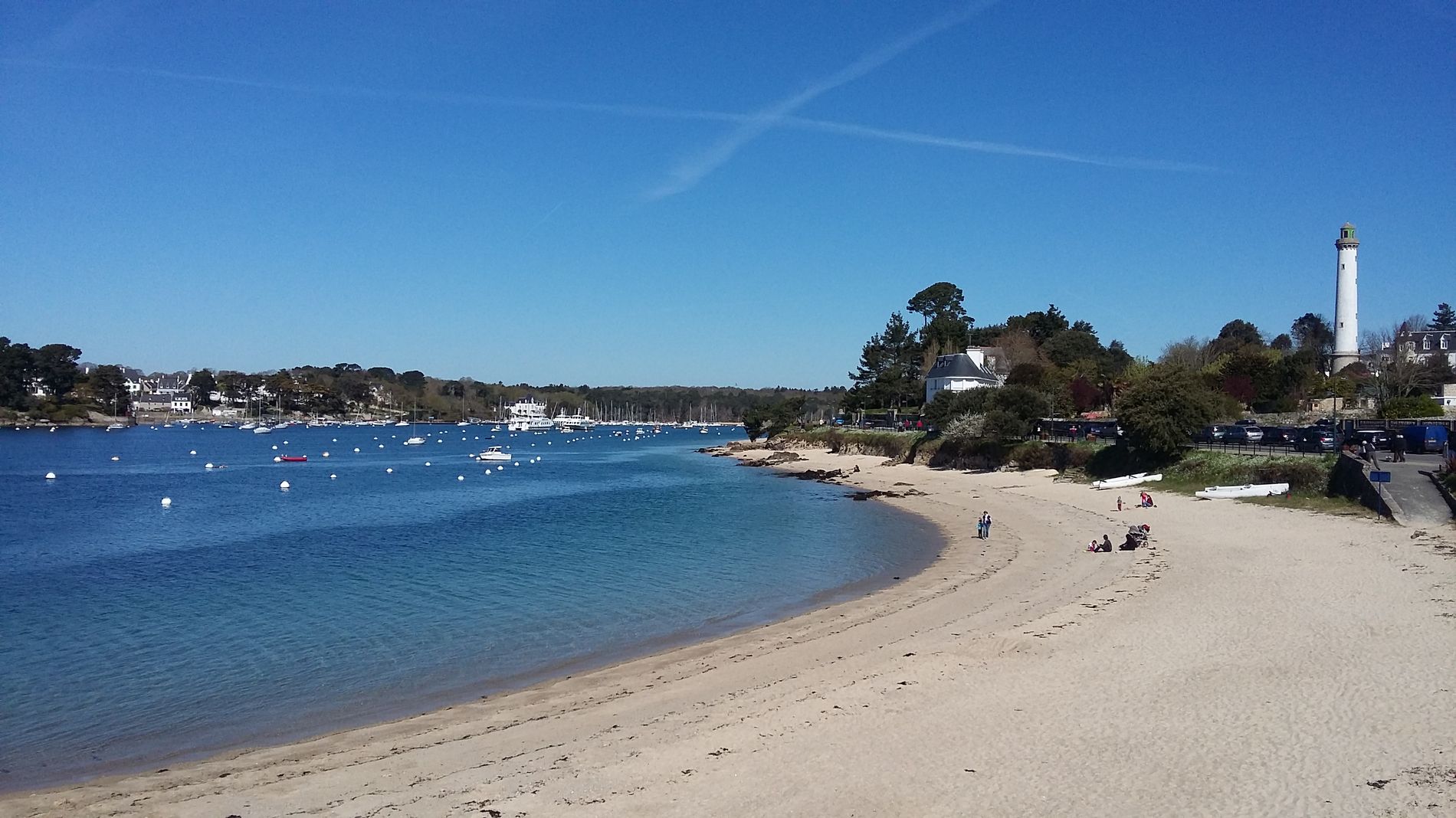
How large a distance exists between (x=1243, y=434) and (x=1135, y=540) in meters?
20.5

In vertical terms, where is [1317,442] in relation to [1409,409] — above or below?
below

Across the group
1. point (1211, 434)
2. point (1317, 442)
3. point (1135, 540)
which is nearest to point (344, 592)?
point (1135, 540)

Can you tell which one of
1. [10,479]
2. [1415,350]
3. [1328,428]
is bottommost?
[10,479]

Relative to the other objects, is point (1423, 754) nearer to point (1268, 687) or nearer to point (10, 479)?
point (1268, 687)

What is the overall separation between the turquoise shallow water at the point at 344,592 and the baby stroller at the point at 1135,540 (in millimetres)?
5705

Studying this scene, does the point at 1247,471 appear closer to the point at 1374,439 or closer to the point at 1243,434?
the point at 1374,439

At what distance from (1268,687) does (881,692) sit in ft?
→ 17.4

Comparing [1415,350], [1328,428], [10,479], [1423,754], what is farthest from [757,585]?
[1415,350]

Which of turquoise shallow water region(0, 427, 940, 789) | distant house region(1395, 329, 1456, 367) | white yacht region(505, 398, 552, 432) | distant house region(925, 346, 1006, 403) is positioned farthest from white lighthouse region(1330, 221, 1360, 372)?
white yacht region(505, 398, 552, 432)

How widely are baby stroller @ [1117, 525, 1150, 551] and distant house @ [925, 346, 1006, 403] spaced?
4992 cm

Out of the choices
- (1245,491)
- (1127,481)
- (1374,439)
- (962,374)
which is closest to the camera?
(1245,491)

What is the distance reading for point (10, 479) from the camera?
60.1 meters

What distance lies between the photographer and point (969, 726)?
11.5 metres

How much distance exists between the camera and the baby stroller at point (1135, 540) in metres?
25.0
